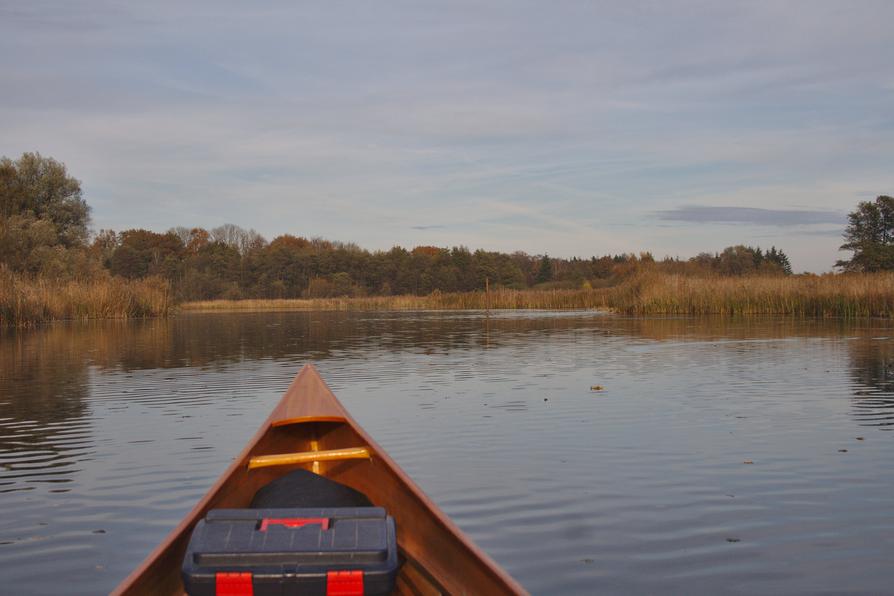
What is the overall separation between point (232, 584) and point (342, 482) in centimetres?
168

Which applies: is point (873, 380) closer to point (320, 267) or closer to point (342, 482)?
point (342, 482)

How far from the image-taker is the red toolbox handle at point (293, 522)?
3.16 m

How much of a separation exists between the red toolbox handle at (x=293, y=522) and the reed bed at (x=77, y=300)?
2867 centimetres

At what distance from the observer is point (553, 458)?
6961mm

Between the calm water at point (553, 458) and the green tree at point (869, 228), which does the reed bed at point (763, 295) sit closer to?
the calm water at point (553, 458)

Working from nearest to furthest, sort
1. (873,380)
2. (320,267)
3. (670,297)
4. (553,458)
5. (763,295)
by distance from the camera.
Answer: (553,458) → (873,380) → (763,295) → (670,297) → (320,267)

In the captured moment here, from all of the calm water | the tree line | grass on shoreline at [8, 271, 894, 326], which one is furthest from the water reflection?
the tree line

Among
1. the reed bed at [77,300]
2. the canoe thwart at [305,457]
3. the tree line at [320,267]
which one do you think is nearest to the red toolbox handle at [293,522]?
the canoe thwart at [305,457]

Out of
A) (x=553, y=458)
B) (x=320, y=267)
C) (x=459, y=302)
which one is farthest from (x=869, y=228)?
(x=553, y=458)

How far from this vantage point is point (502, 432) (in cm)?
820

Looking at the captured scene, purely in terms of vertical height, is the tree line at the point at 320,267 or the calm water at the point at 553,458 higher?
the tree line at the point at 320,267

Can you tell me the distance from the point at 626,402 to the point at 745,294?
24716mm

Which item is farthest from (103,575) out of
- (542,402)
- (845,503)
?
(542,402)

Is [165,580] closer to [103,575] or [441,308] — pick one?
[103,575]
